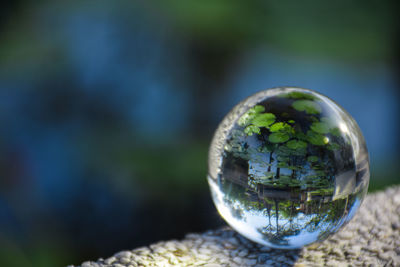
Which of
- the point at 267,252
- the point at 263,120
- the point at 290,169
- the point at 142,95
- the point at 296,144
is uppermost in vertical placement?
the point at 142,95

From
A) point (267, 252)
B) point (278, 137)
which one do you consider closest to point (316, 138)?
point (278, 137)

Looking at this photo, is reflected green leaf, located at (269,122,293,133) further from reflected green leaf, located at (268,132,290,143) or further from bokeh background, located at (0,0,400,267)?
bokeh background, located at (0,0,400,267)

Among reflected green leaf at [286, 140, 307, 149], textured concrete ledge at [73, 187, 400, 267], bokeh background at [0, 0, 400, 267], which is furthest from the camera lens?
bokeh background at [0, 0, 400, 267]

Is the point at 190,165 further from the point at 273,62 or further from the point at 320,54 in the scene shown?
the point at 320,54

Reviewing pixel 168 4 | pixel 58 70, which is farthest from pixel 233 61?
pixel 58 70

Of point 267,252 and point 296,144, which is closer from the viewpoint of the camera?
point 296,144

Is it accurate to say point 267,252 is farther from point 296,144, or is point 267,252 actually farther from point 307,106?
point 307,106

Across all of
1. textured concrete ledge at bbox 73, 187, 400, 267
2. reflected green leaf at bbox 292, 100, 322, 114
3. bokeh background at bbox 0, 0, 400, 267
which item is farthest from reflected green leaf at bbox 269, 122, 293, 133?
bokeh background at bbox 0, 0, 400, 267
